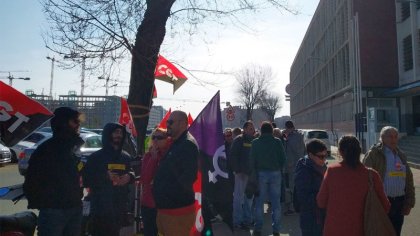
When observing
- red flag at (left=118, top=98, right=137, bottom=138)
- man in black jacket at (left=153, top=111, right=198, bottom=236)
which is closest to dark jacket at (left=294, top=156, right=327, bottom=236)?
man in black jacket at (left=153, top=111, right=198, bottom=236)

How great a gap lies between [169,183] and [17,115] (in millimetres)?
1677

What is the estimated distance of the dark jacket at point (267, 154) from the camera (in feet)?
22.1

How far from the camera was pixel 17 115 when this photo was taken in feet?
13.0

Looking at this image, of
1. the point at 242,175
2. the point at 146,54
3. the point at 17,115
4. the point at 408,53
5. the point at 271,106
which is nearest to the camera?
the point at 17,115

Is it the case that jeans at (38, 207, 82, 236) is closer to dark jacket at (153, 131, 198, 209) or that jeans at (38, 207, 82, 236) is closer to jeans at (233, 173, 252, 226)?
dark jacket at (153, 131, 198, 209)

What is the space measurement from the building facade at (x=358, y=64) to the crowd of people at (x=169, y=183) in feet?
64.5

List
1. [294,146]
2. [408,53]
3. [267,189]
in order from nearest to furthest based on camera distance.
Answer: [267,189]
[294,146]
[408,53]

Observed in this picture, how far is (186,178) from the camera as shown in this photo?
12.4ft

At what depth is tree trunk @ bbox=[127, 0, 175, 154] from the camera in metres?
6.10

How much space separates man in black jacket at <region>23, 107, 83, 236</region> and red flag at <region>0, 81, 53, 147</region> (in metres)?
0.24

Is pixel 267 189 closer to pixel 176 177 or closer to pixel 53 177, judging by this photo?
pixel 176 177

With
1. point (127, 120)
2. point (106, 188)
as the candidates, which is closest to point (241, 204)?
point (127, 120)

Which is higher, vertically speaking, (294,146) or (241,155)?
(294,146)

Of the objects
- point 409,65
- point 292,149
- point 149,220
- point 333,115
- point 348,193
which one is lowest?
point 149,220
